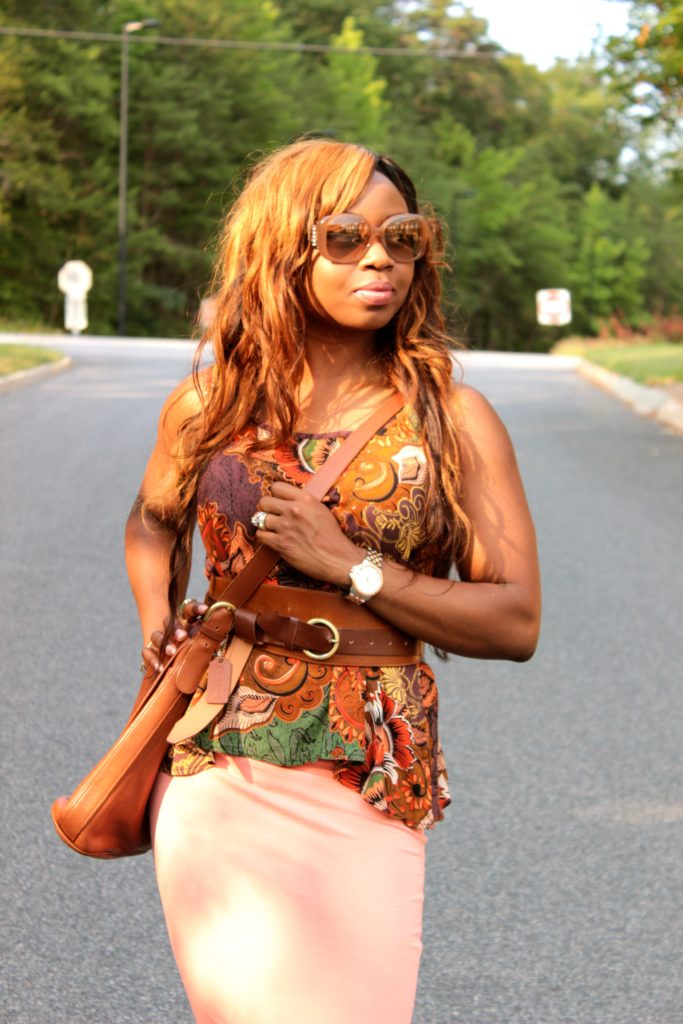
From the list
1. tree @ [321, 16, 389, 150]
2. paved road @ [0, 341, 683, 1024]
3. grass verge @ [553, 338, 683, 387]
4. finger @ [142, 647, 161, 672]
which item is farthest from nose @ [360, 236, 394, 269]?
tree @ [321, 16, 389, 150]

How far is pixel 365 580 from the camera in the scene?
2.51 meters

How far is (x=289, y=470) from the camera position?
2.62 metres

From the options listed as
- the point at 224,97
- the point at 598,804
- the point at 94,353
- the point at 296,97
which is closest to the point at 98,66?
the point at 224,97

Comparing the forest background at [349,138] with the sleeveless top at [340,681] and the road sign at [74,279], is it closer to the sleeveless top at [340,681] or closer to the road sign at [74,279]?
the road sign at [74,279]

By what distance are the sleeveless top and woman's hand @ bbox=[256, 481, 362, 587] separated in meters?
0.06

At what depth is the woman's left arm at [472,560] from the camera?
252 centimetres

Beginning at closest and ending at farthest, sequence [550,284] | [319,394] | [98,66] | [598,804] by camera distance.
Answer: [319,394] < [598,804] < [98,66] < [550,284]

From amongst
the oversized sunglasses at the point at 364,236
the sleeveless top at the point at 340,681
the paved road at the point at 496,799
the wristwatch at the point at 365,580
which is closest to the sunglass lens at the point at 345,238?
the oversized sunglasses at the point at 364,236

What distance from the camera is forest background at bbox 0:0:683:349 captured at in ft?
180

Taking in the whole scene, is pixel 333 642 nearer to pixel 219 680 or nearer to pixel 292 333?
pixel 219 680

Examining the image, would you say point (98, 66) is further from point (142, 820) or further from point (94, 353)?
point (142, 820)

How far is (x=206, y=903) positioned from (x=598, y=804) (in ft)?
10.5

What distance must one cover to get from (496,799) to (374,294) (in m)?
3.16

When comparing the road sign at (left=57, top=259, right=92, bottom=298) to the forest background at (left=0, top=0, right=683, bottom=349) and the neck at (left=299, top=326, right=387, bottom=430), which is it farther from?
the neck at (left=299, top=326, right=387, bottom=430)
